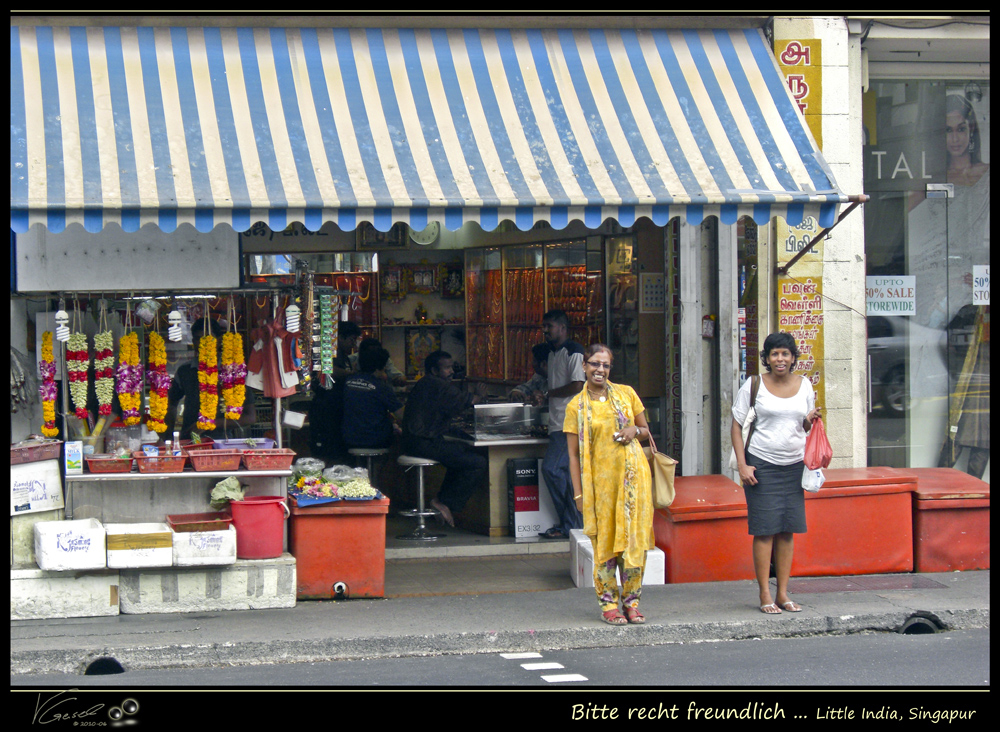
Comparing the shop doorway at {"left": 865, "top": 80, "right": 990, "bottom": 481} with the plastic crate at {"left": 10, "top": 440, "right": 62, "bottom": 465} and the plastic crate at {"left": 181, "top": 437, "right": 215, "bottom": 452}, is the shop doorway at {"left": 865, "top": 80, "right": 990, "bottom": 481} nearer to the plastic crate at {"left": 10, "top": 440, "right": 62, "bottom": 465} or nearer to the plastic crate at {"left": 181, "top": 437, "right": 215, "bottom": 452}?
the plastic crate at {"left": 181, "top": 437, "right": 215, "bottom": 452}

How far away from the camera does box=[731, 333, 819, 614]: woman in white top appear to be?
725 cm

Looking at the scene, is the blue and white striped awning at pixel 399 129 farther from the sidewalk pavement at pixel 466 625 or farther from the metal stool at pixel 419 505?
the metal stool at pixel 419 505

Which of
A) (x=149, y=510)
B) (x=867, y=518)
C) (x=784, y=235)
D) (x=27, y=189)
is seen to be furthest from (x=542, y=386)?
(x=27, y=189)

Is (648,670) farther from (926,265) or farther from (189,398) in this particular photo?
(926,265)

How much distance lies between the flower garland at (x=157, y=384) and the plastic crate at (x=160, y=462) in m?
0.23

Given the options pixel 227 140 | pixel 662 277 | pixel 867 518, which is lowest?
pixel 867 518

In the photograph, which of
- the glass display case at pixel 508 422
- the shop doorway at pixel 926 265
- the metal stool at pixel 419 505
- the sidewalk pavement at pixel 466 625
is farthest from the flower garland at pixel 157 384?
the shop doorway at pixel 926 265

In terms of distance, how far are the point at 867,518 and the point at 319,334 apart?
14.4 ft

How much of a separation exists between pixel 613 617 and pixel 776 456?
1505 millimetres

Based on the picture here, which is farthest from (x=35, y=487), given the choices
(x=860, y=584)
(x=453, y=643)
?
(x=860, y=584)

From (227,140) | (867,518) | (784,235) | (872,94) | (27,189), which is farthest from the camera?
(872,94)

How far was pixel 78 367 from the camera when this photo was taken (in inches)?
306

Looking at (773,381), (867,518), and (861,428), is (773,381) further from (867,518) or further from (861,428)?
(861,428)

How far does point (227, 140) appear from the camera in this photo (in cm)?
755
